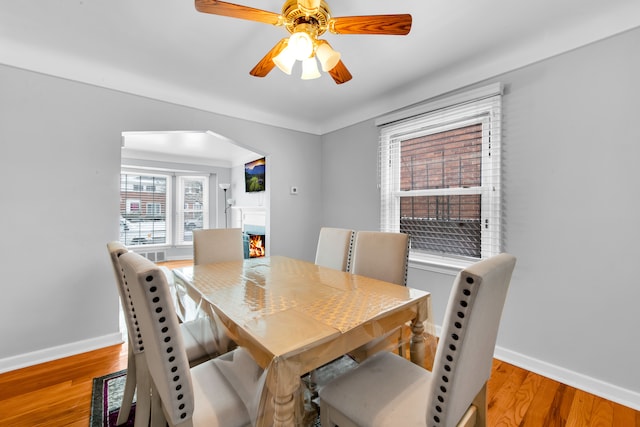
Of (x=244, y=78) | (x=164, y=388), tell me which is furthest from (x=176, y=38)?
(x=164, y=388)

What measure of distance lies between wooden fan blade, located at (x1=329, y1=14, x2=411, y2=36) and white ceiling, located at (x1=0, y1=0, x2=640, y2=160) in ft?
1.08

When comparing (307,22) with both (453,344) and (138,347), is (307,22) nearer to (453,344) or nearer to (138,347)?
(453,344)

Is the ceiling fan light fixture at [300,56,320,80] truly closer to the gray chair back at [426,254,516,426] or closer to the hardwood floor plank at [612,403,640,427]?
the gray chair back at [426,254,516,426]

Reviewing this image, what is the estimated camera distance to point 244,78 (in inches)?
98.9

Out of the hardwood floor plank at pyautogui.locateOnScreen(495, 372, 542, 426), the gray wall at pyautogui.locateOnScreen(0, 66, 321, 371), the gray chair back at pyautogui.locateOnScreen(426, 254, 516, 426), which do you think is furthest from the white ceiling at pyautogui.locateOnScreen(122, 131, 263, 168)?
the hardwood floor plank at pyautogui.locateOnScreen(495, 372, 542, 426)

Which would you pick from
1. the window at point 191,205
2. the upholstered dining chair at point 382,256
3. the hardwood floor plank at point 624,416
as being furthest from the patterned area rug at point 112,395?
the window at point 191,205

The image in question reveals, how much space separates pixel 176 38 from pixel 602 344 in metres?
3.49

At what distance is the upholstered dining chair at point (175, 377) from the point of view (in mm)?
824

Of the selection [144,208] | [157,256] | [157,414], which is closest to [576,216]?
A: [157,414]

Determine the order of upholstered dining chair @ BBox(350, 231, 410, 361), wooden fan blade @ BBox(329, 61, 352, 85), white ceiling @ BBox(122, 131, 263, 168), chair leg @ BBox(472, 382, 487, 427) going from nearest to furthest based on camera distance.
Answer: chair leg @ BBox(472, 382, 487, 427) → wooden fan blade @ BBox(329, 61, 352, 85) → upholstered dining chair @ BBox(350, 231, 410, 361) → white ceiling @ BBox(122, 131, 263, 168)

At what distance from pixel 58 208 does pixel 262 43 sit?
206 centimetres

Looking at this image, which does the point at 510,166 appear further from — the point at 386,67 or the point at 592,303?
the point at 386,67

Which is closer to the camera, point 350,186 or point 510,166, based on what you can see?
point 510,166

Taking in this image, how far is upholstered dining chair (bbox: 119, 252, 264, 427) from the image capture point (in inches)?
32.4
